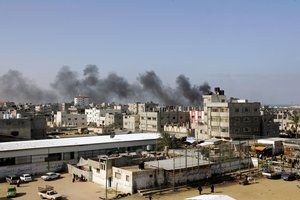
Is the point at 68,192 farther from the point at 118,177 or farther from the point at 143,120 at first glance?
the point at 143,120

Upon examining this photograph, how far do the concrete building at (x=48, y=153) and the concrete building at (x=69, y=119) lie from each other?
71312mm

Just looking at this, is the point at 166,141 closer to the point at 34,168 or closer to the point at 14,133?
the point at 34,168

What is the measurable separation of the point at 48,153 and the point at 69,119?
78.4 m

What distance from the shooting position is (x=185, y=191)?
31.8 meters

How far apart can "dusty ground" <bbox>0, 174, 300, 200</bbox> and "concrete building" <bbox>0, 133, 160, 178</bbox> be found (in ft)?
10.8

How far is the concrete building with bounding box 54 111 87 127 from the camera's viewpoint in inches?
4545

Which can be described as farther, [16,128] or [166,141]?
[16,128]

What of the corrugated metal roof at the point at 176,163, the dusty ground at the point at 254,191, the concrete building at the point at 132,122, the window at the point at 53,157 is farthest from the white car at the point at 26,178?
the concrete building at the point at 132,122

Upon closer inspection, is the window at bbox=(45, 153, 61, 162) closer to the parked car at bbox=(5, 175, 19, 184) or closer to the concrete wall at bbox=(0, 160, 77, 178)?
the concrete wall at bbox=(0, 160, 77, 178)

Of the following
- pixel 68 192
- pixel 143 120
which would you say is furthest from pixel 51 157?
pixel 143 120

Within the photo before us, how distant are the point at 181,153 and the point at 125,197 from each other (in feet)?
59.9

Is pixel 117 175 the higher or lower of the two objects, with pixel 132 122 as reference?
lower

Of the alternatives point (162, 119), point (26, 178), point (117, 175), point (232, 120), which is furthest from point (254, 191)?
point (162, 119)

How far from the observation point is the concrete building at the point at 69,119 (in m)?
115
